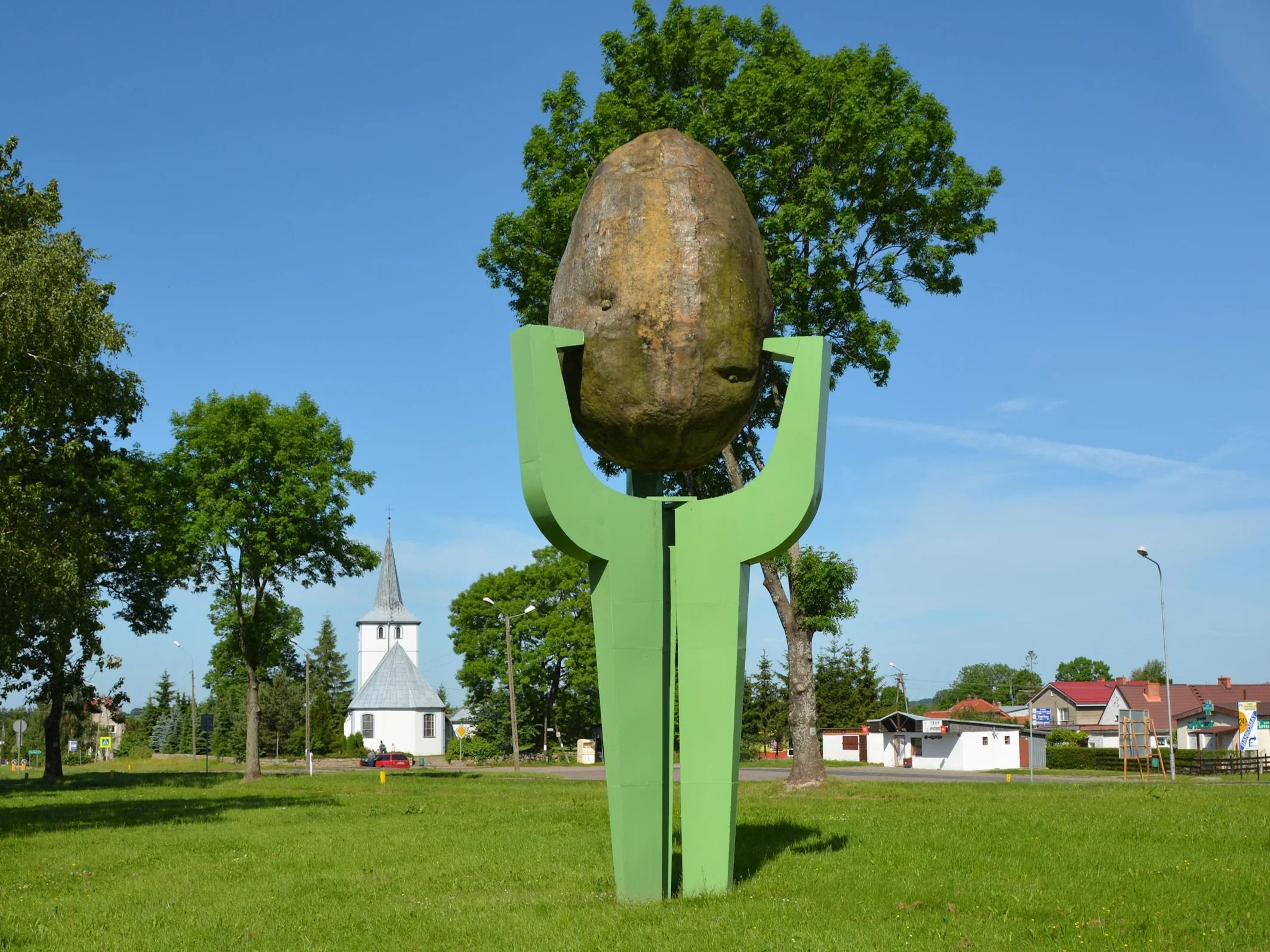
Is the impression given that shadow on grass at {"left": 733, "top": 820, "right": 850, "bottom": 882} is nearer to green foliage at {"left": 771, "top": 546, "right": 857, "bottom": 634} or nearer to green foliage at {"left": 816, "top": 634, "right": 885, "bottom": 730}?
green foliage at {"left": 771, "top": 546, "right": 857, "bottom": 634}

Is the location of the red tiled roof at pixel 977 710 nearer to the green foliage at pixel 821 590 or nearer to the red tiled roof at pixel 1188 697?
the red tiled roof at pixel 1188 697

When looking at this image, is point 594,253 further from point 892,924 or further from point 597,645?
point 892,924

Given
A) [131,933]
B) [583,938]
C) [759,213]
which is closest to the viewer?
[583,938]

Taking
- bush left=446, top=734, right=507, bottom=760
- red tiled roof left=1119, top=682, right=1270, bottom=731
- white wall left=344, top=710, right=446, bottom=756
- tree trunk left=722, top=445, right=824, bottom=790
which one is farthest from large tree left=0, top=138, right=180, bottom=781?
red tiled roof left=1119, top=682, right=1270, bottom=731

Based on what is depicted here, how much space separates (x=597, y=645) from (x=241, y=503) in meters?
28.0

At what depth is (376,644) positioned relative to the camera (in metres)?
99.2

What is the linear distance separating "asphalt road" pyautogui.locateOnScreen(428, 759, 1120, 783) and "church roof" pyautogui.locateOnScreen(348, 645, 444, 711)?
3257cm

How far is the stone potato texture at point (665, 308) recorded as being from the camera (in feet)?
37.3

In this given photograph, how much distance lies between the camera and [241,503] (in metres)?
37.2

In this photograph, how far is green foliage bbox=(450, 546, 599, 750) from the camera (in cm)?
6328

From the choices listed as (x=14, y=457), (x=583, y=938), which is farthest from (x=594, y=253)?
(x=14, y=457)

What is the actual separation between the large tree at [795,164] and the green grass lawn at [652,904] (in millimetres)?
9082

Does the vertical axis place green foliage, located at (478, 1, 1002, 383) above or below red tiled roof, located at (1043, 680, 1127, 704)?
above

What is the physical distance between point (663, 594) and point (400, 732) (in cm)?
7649
